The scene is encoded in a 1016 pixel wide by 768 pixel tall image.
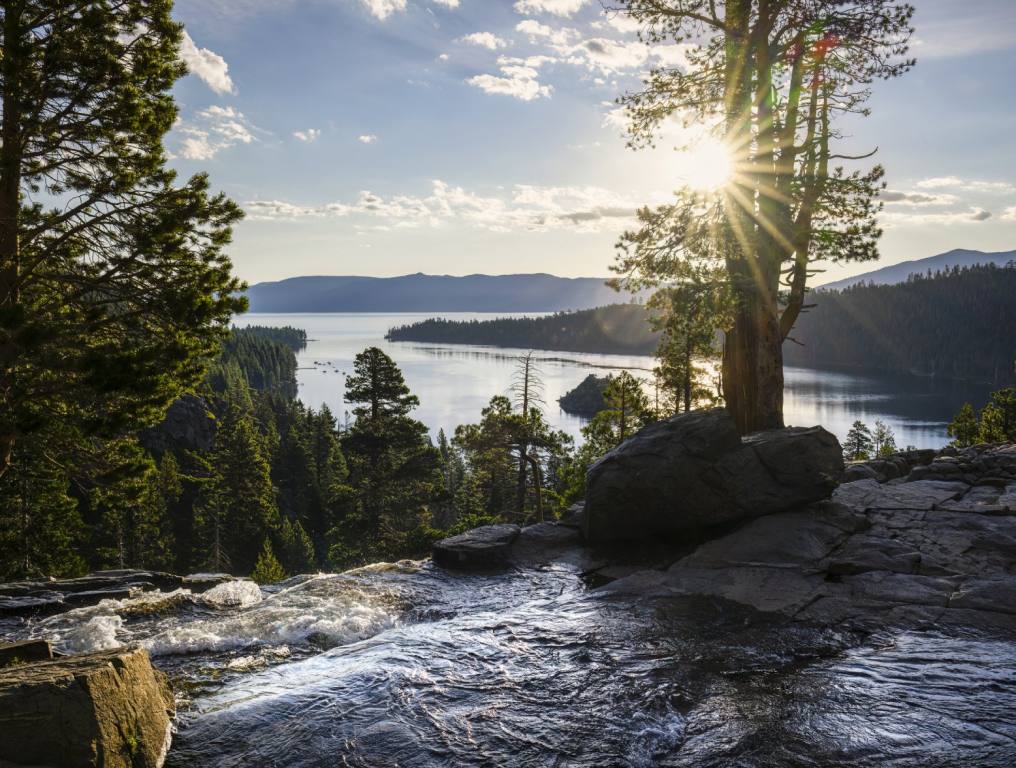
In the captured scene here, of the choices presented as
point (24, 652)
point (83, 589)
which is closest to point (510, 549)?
point (83, 589)

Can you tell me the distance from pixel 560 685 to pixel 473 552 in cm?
669

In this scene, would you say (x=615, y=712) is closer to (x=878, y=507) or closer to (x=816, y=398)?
(x=878, y=507)

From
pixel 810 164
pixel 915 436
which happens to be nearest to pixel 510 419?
pixel 810 164

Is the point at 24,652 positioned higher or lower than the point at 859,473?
lower

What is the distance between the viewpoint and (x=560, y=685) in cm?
809

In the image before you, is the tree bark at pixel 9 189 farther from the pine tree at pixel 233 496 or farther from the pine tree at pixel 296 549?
the pine tree at pixel 296 549

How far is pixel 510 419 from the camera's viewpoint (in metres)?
31.5

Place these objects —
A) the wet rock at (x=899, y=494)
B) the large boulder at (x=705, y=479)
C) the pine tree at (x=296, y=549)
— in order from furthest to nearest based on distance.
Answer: the pine tree at (x=296, y=549), the wet rock at (x=899, y=494), the large boulder at (x=705, y=479)

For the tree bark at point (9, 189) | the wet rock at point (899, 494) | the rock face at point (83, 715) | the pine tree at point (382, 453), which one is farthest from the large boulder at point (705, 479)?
the pine tree at point (382, 453)

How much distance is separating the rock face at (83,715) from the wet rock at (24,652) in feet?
3.09

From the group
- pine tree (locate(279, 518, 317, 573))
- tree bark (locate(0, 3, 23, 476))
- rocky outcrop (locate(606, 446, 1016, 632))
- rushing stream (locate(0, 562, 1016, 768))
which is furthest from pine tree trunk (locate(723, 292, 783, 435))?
pine tree (locate(279, 518, 317, 573))

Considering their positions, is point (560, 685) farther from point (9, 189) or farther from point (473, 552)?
point (9, 189)

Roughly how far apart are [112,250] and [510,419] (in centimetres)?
2087

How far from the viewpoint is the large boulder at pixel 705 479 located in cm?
1351
